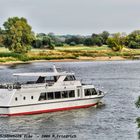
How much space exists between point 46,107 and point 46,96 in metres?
1.21

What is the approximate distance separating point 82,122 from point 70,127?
9.41 ft

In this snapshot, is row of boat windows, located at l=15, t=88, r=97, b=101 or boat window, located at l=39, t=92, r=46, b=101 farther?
row of boat windows, located at l=15, t=88, r=97, b=101

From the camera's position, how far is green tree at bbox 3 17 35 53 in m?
179

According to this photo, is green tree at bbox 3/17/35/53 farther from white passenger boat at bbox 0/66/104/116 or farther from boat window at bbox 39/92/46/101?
boat window at bbox 39/92/46/101

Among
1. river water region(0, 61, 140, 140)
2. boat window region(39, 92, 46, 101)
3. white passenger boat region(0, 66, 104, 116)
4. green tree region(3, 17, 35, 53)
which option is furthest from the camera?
green tree region(3, 17, 35, 53)

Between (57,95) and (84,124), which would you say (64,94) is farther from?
(84,124)

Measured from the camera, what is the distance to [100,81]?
10038cm

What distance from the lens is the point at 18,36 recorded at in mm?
179500

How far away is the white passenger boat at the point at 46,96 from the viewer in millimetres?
58250

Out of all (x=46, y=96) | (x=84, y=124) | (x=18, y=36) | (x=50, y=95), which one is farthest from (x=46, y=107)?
(x=18, y=36)

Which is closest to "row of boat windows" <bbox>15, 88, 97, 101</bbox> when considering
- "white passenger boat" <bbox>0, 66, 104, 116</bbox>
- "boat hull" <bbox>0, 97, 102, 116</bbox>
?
"white passenger boat" <bbox>0, 66, 104, 116</bbox>

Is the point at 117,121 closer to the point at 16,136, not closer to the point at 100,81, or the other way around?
the point at 16,136

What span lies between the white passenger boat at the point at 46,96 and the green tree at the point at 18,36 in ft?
382

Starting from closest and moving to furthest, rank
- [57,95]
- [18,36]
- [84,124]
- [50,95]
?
[84,124]
[50,95]
[57,95]
[18,36]
